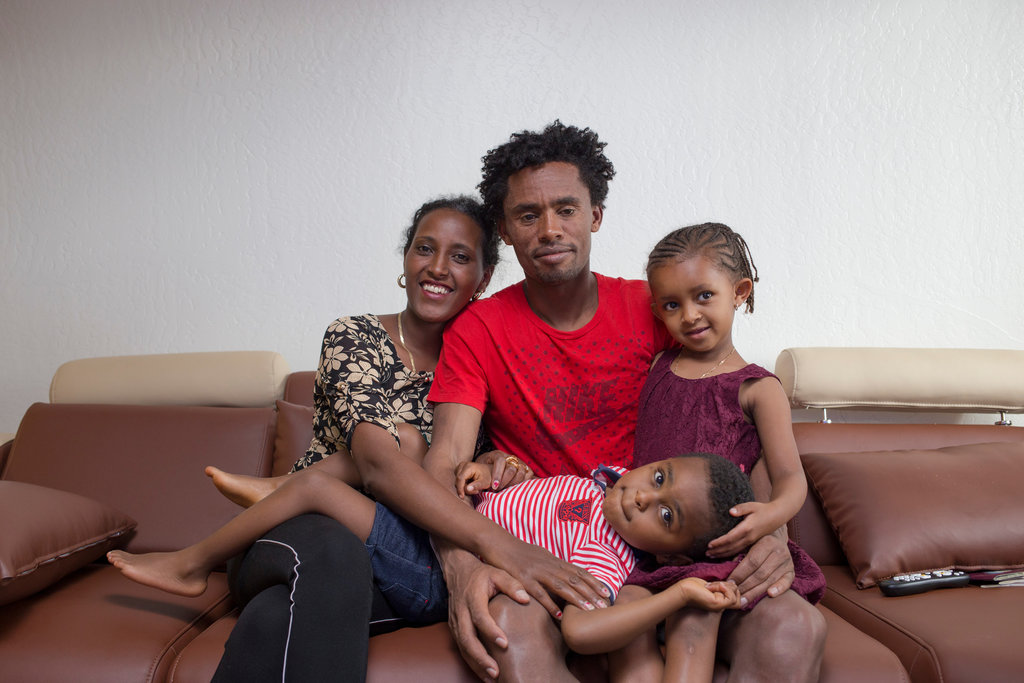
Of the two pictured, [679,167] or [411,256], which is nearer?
[411,256]

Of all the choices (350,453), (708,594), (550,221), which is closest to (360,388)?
A: (350,453)

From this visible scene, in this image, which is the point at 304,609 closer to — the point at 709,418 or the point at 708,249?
the point at 709,418

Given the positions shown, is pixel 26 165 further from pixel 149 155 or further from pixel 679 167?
pixel 679 167

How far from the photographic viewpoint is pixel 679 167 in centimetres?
238

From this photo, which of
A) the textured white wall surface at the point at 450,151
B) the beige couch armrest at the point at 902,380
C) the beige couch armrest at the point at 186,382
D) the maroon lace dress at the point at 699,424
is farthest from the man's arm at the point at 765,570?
the beige couch armrest at the point at 186,382

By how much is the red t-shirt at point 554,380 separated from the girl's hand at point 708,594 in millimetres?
478

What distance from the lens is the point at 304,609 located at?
1168mm

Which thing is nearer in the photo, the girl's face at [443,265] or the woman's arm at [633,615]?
the woman's arm at [633,615]

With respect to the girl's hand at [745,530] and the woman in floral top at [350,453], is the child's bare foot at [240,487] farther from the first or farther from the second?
the girl's hand at [745,530]

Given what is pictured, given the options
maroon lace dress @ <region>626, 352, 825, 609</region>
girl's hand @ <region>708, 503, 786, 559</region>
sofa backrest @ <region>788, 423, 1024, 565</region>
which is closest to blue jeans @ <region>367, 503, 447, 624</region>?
maroon lace dress @ <region>626, 352, 825, 609</region>

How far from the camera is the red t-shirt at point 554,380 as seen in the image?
1639 mm

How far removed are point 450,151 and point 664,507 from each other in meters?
1.55

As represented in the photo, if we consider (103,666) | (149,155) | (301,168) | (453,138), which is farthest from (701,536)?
(149,155)

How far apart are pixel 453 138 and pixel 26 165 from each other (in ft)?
4.85
